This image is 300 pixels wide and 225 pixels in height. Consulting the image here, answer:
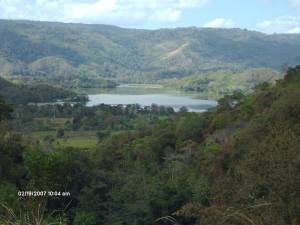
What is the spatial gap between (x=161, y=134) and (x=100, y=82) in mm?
125126

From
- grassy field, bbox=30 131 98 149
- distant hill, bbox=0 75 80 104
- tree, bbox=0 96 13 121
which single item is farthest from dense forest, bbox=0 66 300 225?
distant hill, bbox=0 75 80 104

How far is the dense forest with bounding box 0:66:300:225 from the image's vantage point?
277 inches

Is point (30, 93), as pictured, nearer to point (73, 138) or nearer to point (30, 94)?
point (30, 94)

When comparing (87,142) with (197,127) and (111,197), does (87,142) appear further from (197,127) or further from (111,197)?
(111,197)

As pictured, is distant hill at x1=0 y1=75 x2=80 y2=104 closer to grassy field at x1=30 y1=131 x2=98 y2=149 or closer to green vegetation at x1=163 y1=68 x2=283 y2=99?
grassy field at x1=30 y1=131 x2=98 y2=149

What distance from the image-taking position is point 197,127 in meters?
37.7

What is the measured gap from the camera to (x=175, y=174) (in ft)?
85.4

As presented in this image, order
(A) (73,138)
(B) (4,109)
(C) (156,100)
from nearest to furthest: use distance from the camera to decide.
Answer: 1. (B) (4,109)
2. (A) (73,138)
3. (C) (156,100)

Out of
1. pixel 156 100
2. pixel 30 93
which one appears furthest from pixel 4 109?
pixel 156 100

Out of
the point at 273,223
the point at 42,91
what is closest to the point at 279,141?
the point at 273,223

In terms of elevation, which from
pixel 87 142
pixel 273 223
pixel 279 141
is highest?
pixel 279 141

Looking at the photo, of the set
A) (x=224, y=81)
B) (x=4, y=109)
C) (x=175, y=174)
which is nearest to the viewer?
(x=175, y=174)

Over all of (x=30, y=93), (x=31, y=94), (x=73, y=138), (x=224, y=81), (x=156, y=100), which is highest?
(x=224, y=81)

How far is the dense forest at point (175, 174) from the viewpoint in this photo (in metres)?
7.04
